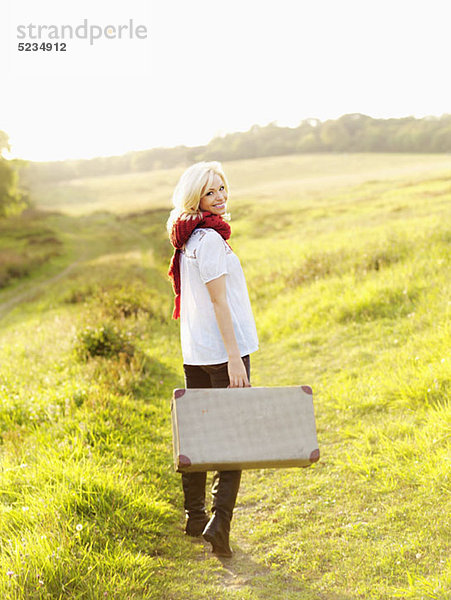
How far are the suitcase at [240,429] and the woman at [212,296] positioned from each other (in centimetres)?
17

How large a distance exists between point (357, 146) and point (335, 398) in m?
55.5

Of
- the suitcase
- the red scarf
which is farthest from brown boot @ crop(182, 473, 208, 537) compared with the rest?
the red scarf

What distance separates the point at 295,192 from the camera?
1409 inches

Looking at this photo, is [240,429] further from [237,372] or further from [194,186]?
[194,186]

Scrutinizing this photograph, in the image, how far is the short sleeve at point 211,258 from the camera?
3307mm

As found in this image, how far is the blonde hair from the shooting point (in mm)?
3434

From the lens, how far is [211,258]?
3.31 metres

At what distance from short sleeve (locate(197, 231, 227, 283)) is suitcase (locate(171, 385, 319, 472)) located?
713mm

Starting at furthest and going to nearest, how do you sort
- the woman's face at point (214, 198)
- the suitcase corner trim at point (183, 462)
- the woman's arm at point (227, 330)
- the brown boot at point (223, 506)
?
the brown boot at point (223, 506)
the woman's face at point (214, 198)
the woman's arm at point (227, 330)
the suitcase corner trim at point (183, 462)

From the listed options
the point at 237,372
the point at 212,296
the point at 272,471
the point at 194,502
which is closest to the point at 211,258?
the point at 212,296

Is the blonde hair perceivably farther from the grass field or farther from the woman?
the grass field

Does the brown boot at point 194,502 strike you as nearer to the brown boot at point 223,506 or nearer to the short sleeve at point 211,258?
the brown boot at point 223,506

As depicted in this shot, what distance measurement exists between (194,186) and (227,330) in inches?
36.9

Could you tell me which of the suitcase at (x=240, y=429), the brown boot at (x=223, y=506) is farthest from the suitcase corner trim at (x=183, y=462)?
the brown boot at (x=223, y=506)
